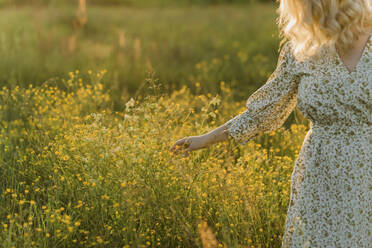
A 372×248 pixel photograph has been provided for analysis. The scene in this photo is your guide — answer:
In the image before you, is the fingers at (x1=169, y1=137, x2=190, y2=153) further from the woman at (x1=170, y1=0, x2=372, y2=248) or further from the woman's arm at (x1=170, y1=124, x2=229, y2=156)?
the woman at (x1=170, y1=0, x2=372, y2=248)

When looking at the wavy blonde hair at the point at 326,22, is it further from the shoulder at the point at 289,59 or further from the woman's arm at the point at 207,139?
the woman's arm at the point at 207,139

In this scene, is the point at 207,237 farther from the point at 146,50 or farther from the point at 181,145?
the point at 146,50

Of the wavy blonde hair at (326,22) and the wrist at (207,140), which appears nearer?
the wavy blonde hair at (326,22)

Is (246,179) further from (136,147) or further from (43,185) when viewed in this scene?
(43,185)

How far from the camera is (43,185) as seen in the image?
283 centimetres

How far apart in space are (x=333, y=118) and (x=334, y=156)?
0.17 metres

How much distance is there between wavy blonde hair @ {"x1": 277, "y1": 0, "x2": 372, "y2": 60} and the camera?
1.92 m

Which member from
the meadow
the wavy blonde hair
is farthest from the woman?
the meadow

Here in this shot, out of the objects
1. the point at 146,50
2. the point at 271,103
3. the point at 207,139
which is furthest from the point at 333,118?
the point at 146,50

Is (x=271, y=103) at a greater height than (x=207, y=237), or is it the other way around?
(x=271, y=103)

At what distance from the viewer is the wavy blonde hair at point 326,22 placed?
6.31 feet

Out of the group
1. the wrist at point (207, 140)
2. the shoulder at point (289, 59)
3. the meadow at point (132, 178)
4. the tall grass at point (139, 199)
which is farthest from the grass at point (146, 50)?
the shoulder at point (289, 59)

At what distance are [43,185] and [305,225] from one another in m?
1.66

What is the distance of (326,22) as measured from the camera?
196cm
